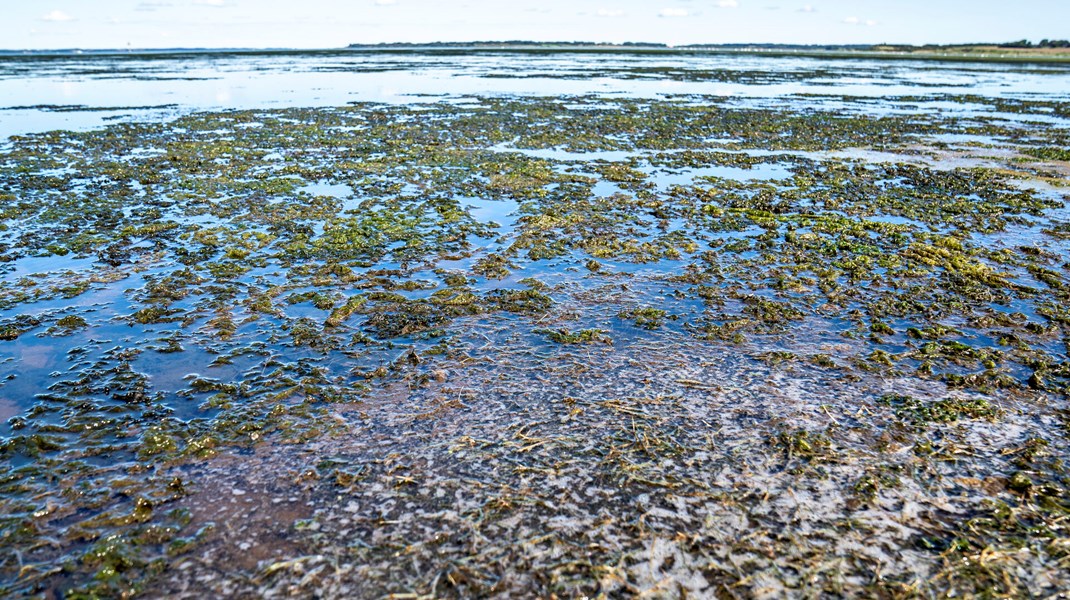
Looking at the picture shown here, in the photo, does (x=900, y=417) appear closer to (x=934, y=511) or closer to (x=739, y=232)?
(x=934, y=511)

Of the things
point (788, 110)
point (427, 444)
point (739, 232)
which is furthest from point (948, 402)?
point (788, 110)

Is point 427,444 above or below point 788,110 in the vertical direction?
below

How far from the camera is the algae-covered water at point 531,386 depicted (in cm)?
506

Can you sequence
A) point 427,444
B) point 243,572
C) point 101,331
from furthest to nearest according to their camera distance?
point 101,331 < point 427,444 < point 243,572

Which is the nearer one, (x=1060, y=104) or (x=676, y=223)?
(x=676, y=223)

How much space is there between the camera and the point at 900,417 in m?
7.00

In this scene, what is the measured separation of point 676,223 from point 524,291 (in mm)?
5537

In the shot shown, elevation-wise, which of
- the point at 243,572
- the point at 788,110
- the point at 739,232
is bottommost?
the point at 243,572

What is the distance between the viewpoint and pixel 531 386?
763 centimetres

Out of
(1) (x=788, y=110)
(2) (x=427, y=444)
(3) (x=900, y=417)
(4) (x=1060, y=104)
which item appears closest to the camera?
(2) (x=427, y=444)

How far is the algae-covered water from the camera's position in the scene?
16.6 ft

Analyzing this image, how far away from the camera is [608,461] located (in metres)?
6.24

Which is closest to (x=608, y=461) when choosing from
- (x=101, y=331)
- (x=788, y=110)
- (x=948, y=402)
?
(x=948, y=402)

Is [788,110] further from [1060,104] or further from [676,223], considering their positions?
[676,223]
